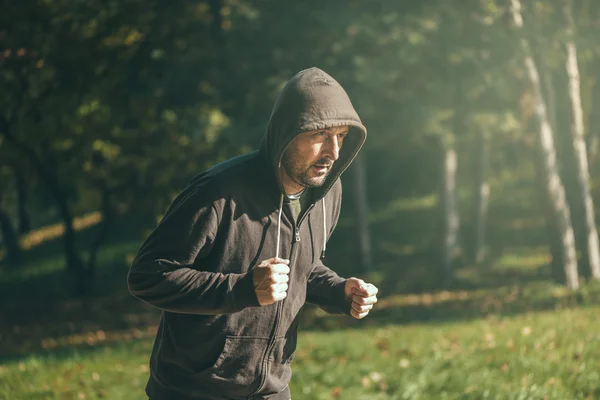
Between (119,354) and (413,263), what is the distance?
10.6m

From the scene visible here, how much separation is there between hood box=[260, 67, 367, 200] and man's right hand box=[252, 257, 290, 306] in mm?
413

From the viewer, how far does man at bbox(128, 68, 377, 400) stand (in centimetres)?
315

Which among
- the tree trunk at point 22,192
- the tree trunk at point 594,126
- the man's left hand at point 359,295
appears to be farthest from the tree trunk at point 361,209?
the man's left hand at point 359,295

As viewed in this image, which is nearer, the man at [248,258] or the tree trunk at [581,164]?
the man at [248,258]

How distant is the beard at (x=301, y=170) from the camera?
3.36 metres

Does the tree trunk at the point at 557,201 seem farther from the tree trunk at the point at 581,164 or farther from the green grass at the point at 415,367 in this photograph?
the green grass at the point at 415,367

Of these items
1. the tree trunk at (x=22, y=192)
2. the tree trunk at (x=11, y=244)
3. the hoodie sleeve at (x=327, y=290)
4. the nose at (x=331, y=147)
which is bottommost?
the tree trunk at (x=11, y=244)

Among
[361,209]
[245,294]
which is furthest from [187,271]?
[361,209]

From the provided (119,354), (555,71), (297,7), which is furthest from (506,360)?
(555,71)

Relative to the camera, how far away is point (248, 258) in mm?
3342

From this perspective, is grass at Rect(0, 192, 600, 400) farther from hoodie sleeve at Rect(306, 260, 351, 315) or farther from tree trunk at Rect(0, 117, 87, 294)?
hoodie sleeve at Rect(306, 260, 351, 315)

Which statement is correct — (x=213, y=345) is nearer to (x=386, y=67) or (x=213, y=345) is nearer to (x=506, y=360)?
(x=506, y=360)

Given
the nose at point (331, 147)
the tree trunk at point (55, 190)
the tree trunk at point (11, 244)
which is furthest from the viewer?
the tree trunk at point (11, 244)

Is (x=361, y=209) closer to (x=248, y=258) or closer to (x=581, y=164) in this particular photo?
(x=581, y=164)
